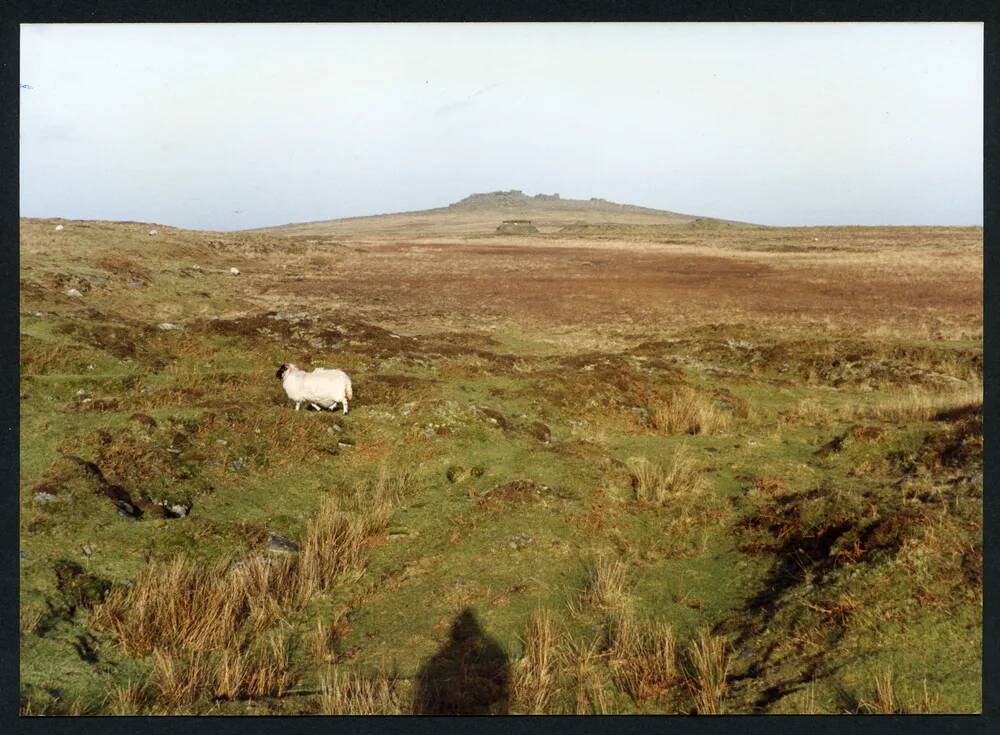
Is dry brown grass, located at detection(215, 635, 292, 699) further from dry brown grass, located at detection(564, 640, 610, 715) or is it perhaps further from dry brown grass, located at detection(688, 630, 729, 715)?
dry brown grass, located at detection(688, 630, 729, 715)

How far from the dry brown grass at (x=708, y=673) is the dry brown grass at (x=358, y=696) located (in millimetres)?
2350

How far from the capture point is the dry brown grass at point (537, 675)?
508 centimetres

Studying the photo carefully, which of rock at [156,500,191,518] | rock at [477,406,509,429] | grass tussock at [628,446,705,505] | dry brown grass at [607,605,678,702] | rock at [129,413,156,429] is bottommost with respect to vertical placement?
dry brown grass at [607,605,678,702]

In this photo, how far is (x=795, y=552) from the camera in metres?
6.40

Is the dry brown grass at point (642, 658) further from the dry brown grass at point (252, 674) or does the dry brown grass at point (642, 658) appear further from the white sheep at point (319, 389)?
the white sheep at point (319, 389)

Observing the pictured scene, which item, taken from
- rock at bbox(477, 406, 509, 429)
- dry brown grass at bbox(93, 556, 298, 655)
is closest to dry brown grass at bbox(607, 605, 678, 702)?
dry brown grass at bbox(93, 556, 298, 655)

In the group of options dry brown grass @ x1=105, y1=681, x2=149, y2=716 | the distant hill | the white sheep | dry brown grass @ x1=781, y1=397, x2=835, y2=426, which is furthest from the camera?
the distant hill

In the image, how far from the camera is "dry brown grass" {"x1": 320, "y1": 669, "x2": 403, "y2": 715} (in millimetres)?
4957

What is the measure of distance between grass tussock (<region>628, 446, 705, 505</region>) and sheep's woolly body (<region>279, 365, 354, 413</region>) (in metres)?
4.53

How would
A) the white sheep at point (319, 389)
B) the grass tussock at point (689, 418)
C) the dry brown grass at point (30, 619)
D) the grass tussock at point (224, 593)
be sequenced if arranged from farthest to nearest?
the grass tussock at point (689, 418)
the white sheep at point (319, 389)
the grass tussock at point (224, 593)
the dry brown grass at point (30, 619)

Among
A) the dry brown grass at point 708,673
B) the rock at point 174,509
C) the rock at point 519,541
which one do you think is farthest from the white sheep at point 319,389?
the dry brown grass at point 708,673

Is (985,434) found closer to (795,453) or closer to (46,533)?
(795,453)

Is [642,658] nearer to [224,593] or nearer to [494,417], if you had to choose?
[224,593]

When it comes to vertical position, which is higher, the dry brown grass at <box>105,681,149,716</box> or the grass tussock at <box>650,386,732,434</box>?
the grass tussock at <box>650,386,732,434</box>
